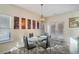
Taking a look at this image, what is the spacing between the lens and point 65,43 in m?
1.69

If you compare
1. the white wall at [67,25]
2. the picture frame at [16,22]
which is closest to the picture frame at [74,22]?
the white wall at [67,25]

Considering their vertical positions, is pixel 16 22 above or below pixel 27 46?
above

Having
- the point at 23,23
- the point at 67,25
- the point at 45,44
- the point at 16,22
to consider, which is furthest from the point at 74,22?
the point at 16,22

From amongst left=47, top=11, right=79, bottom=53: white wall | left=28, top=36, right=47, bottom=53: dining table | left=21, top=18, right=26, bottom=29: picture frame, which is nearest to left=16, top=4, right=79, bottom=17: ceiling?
left=47, top=11, right=79, bottom=53: white wall

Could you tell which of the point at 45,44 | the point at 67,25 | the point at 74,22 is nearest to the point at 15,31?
the point at 45,44

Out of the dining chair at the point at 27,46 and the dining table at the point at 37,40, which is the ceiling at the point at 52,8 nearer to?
the dining table at the point at 37,40

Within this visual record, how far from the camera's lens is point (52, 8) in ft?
5.70

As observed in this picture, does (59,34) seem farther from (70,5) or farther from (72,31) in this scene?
(70,5)

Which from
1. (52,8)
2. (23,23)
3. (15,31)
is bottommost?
(15,31)

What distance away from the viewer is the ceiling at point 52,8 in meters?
1.70

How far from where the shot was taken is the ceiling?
66.8 inches

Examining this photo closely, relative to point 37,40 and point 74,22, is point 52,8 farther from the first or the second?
point 37,40

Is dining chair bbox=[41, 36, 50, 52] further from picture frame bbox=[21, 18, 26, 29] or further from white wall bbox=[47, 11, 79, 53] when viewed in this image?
picture frame bbox=[21, 18, 26, 29]
